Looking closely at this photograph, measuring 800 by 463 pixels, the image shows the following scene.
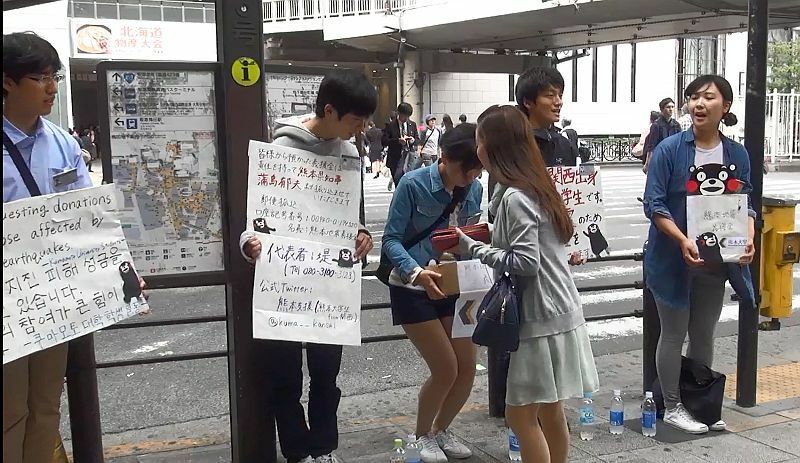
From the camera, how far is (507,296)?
10.2 feet

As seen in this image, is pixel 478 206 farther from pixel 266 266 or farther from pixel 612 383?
pixel 612 383

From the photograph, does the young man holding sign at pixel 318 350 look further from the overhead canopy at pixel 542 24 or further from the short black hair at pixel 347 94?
the overhead canopy at pixel 542 24

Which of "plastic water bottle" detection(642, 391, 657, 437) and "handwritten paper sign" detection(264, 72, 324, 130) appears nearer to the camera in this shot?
"handwritten paper sign" detection(264, 72, 324, 130)

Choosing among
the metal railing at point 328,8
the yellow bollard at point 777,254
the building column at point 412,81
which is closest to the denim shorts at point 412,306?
the yellow bollard at point 777,254

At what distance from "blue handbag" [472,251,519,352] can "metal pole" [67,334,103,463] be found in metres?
1.72

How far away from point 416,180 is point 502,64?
2721 centimetres

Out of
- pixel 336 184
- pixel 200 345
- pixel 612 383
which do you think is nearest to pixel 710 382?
pixel 612 383

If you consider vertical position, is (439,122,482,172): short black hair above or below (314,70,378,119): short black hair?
below

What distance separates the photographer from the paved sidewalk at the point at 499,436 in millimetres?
4027

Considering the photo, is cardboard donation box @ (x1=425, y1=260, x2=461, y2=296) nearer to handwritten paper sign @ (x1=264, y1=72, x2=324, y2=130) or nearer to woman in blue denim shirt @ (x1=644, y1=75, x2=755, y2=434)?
handwritten paper sign @ (x1=264, y1=72, x2=324, y2=130)

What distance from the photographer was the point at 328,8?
28.5m

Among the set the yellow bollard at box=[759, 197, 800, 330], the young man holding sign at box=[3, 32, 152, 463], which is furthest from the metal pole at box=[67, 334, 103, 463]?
the yellow bollard at box=[759, 197, 800, 330]

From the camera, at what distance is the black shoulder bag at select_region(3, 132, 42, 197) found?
2.76 m

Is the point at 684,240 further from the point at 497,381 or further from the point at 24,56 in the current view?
the point at 24,56
